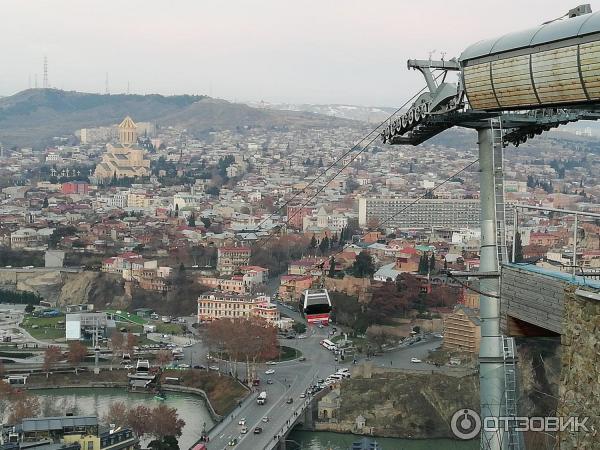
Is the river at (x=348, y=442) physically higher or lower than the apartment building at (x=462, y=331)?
lower

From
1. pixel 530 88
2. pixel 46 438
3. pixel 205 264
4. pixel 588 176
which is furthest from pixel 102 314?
pixel 588 176

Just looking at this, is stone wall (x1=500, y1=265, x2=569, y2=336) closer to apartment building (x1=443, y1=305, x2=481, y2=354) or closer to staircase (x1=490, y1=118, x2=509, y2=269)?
staircase (x1=490, y1=118, x2=509, y2=269)

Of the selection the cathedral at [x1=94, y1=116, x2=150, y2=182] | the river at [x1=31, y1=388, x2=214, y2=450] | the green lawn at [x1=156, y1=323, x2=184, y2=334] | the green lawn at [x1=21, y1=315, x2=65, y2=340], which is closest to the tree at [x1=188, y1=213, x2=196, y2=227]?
the green lawn at [x1=21, y1=315, x2=65, y2=340]

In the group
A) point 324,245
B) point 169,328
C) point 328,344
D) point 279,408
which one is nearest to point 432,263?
point 324,245

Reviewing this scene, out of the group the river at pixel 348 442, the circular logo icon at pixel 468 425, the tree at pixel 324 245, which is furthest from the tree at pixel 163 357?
the tree at pixel 324 245

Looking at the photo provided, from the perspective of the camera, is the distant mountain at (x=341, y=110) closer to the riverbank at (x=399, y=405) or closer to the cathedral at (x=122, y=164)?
the cathedral at (x=122, y=164)

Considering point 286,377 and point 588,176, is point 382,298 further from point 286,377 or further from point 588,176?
point 588,176

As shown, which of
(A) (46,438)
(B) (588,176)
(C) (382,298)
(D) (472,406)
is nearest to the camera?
(A) (46,438)
